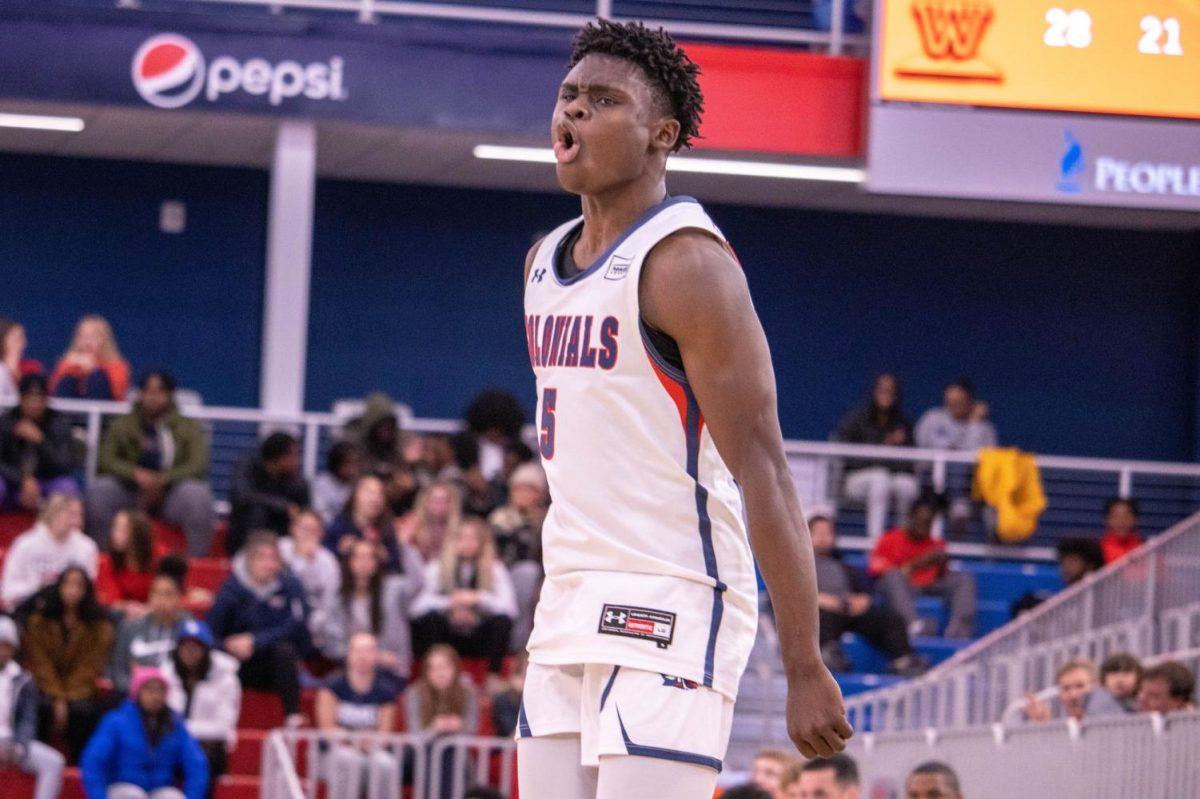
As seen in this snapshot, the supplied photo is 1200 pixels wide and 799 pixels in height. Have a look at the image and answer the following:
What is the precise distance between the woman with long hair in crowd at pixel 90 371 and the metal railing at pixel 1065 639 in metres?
5.39

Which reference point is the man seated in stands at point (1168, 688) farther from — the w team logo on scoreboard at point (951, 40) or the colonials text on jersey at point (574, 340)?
the w team logo on scoreboard at point (951, 40)

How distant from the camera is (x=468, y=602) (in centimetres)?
1259

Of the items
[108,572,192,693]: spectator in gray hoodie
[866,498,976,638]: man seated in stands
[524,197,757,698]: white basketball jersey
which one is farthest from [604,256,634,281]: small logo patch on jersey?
[866,498,976,638]: man seated in stands

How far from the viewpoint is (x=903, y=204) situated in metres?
19.0

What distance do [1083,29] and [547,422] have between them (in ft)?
38.2

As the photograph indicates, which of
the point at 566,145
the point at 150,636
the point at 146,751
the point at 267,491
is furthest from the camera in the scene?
the point at 267,491

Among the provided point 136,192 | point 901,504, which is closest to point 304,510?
point 901,504

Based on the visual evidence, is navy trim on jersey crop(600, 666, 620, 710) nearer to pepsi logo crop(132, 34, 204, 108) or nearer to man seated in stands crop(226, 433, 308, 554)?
man seated in stands crop(226, 433, 308, 554)

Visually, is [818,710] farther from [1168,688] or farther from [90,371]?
[90,371]

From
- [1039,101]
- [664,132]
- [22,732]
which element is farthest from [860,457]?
[664,132]

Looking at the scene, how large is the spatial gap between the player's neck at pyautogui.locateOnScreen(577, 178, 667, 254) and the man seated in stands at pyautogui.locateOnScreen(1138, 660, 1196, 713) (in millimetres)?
5829

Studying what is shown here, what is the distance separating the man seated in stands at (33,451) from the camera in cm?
1323

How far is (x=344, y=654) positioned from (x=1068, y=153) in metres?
6.11

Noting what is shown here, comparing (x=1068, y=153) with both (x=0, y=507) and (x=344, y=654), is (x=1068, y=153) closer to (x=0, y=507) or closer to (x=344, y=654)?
(x=344, y=654)
